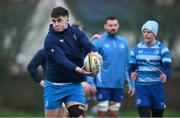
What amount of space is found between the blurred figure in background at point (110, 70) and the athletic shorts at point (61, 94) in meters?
3.23

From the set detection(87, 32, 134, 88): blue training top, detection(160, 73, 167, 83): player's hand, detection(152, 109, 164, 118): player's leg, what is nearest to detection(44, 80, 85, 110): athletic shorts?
detection(160, 73, 167, 83): player's hand

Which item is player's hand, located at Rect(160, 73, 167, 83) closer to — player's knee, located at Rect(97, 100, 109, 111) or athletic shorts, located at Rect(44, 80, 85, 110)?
athletic shorts, located at Rect(44, 80, 85, 110)

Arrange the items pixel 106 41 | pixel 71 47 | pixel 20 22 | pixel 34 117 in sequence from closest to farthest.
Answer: pixel 71 47
pixel 106 41
pixel 34 117
pixel 20 22

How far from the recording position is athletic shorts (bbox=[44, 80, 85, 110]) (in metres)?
12.8

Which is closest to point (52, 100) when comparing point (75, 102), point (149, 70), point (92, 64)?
point (75, 102)

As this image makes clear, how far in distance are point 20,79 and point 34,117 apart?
249cm

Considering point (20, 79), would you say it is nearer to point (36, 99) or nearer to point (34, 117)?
point (36, 99)

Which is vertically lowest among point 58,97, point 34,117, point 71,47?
point 34,117

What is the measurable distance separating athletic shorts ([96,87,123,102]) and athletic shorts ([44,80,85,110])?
3.31 metres

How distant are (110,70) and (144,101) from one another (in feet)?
5.89

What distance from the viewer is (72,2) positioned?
2308 centimetres

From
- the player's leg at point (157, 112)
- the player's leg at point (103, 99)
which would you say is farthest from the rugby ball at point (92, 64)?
the player's leg at point (103, 99)

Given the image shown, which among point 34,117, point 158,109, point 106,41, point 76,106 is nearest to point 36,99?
point 34,117

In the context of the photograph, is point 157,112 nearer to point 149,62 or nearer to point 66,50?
point 149,62
